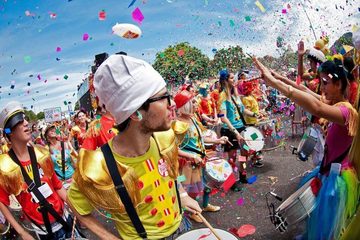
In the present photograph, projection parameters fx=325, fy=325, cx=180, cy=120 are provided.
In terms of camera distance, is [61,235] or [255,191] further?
[255,191]

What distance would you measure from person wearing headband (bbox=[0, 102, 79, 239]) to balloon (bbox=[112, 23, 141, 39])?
1.21m

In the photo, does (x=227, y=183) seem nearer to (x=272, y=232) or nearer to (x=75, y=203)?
(x=272, y=232)

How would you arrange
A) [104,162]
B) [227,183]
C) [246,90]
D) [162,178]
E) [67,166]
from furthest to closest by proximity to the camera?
[246,90] → [67,166] → [227,183] → [162,178] → [104,162]

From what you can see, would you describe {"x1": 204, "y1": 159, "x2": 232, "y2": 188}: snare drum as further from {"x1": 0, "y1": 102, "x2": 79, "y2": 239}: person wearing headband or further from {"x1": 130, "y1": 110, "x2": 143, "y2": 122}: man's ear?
{"x1": 130, "y1": 110, "x2": 143, "y2": 122}: man's ear

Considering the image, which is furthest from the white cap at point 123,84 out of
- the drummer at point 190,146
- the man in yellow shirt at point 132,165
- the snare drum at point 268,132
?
the snare drum at point 268,132

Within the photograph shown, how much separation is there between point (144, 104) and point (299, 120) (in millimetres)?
8786

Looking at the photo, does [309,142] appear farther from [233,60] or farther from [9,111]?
[233,60]

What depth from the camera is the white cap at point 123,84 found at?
173 cm

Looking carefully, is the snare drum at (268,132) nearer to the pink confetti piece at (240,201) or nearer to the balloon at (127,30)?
the pink confetti piece at (240,201)

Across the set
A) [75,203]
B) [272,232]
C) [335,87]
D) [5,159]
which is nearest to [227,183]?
[272,232]

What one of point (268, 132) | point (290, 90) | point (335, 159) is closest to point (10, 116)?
point (290, 90)

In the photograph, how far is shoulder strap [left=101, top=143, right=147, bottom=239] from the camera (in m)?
1.72

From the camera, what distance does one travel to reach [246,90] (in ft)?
25.0

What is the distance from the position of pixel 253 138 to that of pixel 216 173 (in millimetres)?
1758
